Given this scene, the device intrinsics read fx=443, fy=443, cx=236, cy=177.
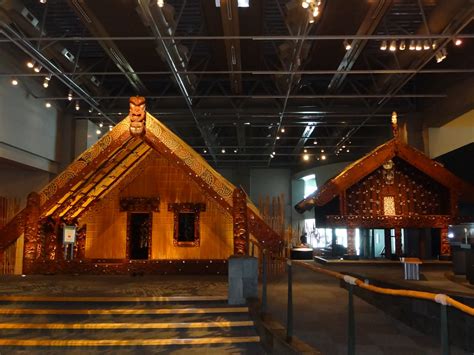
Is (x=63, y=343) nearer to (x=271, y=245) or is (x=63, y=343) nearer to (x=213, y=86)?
(x=271, y=245)

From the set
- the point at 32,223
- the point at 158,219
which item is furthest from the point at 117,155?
the point at 158,219

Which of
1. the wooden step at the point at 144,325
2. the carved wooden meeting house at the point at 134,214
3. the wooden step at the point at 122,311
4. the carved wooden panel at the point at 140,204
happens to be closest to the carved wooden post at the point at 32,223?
the carved wooden meeting house at the point at 134,214

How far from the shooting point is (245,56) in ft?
36.9

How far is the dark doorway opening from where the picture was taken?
11.1 m

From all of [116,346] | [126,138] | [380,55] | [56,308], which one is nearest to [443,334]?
[116,346]

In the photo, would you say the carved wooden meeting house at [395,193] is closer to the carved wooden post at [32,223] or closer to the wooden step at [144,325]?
the wooden step at [144,325]

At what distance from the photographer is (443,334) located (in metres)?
2.38

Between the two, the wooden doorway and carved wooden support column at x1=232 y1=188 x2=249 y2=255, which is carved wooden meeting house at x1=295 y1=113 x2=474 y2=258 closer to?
carved wooden support column at x1=232 y1=188 x2=249 y2=255

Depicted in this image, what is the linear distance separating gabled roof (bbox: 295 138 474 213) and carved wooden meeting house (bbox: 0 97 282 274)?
1.55 metres

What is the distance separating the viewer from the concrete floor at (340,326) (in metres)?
4.46

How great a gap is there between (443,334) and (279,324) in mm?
2929

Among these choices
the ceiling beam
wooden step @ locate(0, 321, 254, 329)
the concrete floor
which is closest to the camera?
the concrete floor

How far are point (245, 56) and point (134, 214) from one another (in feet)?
16.0

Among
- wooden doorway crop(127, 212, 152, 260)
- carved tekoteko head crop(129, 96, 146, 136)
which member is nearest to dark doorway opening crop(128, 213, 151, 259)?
wooden doorway crop(127, 212, 152, 260)
